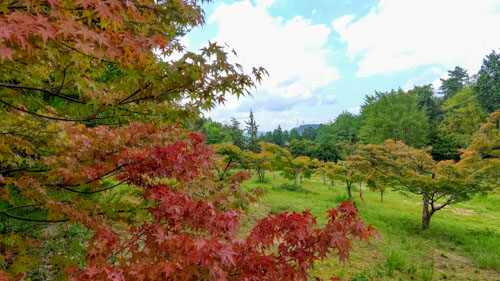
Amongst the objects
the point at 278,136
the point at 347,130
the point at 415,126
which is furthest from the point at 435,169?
the point at 278,136

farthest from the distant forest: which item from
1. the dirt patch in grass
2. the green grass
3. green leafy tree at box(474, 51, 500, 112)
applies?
the dirt patch in grass

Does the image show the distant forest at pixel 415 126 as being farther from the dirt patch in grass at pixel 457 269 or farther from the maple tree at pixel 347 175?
the dirt patch in grass at pixel 457 269

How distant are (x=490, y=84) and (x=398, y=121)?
800 cm

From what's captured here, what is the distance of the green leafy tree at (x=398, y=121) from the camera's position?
2525 centimetres

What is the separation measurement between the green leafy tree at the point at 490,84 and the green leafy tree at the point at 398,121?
483cm

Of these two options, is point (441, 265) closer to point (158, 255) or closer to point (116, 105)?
point (158, 255)

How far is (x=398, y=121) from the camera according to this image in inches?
1032

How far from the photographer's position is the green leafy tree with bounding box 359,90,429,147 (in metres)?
25.2

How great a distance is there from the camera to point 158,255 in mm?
1940

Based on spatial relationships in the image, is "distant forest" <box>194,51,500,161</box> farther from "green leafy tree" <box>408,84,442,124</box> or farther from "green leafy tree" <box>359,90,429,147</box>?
"green leafy tree" <box>408,84,442,124</box>

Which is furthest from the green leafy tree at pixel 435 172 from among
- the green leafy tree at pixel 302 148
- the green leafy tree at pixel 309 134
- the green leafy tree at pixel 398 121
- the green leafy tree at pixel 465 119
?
the green leafy tree at pixel 309 134

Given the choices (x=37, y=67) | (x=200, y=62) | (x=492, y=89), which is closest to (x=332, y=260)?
(x=200, y=62)

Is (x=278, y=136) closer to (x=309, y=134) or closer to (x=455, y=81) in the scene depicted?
(x=309, y=134)

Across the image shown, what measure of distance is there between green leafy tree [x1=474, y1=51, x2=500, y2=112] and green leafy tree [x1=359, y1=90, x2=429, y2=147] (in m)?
4.83
